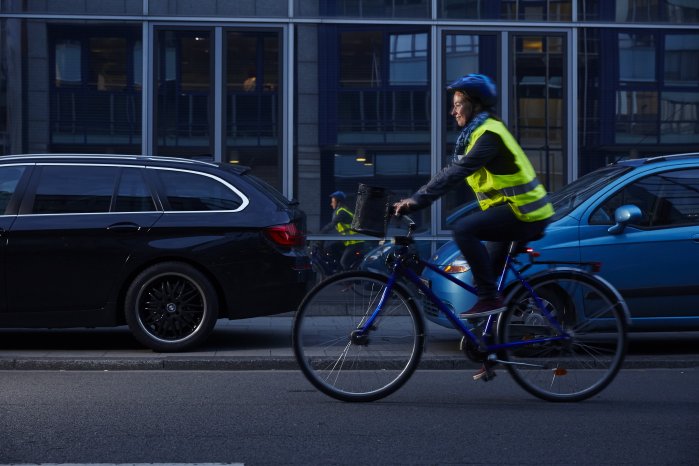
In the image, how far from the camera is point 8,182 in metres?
9.26

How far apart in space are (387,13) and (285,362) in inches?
287

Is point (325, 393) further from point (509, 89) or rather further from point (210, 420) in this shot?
point (509, 89)

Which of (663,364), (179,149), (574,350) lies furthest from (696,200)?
(179,149)

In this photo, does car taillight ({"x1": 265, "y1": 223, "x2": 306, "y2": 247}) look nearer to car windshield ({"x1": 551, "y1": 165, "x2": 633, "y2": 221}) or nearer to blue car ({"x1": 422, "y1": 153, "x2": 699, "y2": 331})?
blue car ({"x1": 422, "y1": 153, "x2": 699, "y2": 331})

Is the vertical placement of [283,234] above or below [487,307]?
above

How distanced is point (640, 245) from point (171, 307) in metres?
3.76

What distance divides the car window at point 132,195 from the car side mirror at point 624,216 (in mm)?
3716

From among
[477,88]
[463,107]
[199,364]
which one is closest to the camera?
[477,88]

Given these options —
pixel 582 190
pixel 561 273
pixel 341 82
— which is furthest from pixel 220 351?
pixel 341 82

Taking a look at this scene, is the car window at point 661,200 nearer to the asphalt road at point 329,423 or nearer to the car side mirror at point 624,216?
the car side mirror at point 624,216

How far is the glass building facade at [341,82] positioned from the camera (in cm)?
1439

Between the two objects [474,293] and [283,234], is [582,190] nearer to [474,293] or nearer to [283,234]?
[283,234]

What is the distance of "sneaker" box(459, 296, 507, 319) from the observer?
21.3ft

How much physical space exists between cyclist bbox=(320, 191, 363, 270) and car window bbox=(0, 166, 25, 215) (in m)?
5.64
